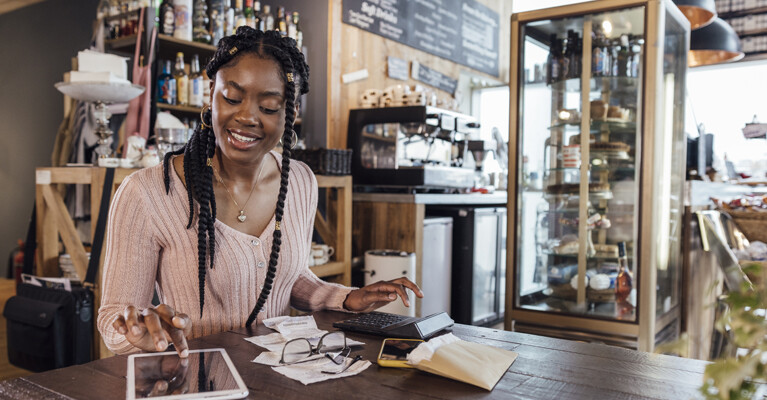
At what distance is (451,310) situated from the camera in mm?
4430

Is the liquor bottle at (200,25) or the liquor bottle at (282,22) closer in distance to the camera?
the liquor bottle at (200,25)

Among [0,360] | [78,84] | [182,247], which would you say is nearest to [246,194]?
[182,247]

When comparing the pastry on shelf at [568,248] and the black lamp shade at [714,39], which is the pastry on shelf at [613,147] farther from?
the black lamp shade at [714,39]

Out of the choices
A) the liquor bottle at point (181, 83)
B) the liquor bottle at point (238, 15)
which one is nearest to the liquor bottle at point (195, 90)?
the liquor bottle at point (181, 83)

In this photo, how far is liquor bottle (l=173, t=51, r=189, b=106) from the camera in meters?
4.07

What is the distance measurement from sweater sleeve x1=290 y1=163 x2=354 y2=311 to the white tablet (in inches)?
20.8

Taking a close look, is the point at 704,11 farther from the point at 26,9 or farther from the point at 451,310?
the point at 26,9

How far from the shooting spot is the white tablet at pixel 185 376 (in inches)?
36.8

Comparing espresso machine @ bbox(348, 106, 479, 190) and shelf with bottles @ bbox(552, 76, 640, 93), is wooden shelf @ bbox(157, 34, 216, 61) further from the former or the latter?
shelf with bottles @ bbox(552, 76, 640, 93)

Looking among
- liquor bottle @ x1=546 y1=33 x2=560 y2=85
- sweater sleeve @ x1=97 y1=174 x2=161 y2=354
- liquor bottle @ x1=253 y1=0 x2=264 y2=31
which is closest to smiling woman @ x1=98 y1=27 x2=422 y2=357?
sweater sleeve @ x1=97 y1=174 x2=161 y2=354

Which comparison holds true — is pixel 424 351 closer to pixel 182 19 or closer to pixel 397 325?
pixel 397 325

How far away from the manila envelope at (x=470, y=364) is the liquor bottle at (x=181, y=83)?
3419mm

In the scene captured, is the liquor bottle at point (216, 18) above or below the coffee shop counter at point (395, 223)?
above

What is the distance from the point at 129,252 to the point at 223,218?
0.25 m
